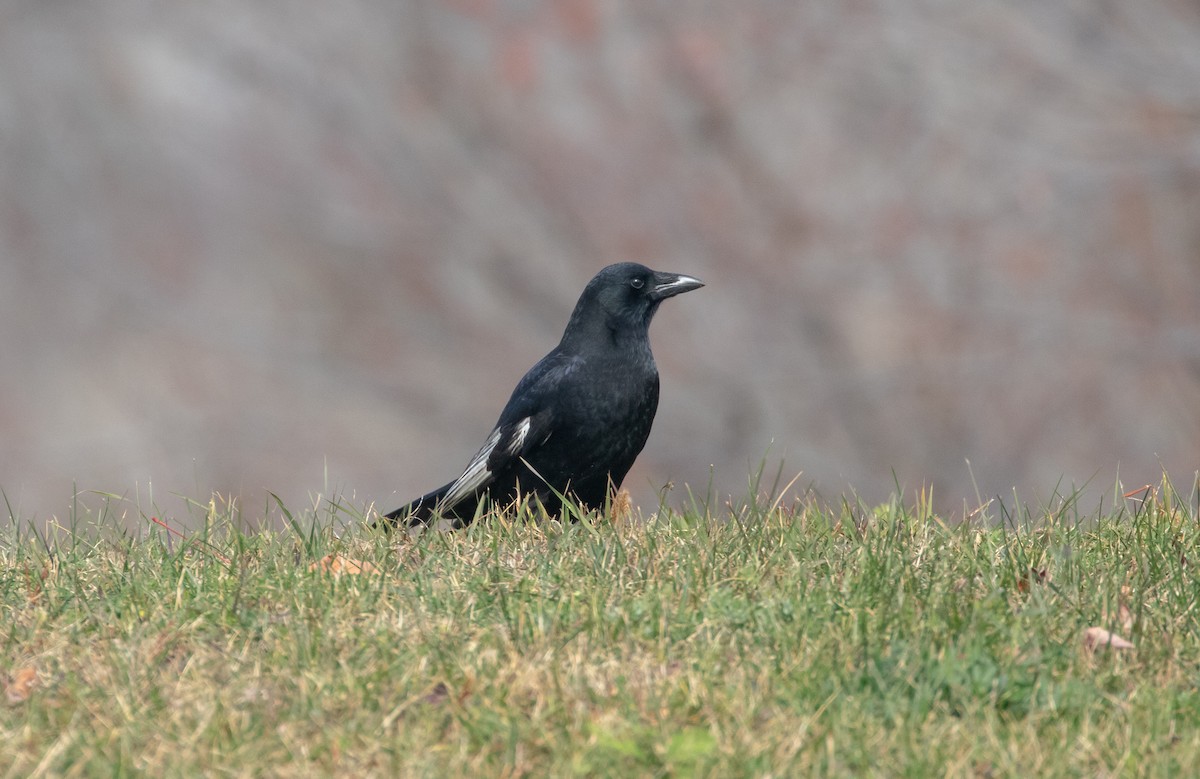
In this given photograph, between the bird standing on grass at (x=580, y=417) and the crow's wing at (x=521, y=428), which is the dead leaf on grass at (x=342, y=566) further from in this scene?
the crow's wing at (x=521, y=428)

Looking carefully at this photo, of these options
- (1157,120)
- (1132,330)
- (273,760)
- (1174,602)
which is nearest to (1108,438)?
(1132,330)

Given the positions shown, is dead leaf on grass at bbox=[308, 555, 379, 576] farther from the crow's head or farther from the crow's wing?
the crow's head

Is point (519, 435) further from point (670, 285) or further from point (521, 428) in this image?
point (670, 285)

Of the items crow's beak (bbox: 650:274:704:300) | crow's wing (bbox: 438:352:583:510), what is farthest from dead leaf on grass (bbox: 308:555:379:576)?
crow's beak (bbox: 650:274:704:300)

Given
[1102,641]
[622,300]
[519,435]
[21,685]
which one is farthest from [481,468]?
[1102,641]

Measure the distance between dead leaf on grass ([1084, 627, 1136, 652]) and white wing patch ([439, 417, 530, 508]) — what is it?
301 centimetres

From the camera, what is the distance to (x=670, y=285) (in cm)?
702

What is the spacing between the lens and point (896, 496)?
529 centimetres

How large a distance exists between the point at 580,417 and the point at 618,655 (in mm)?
2603

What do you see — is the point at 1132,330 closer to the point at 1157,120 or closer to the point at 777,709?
the point at 1157,120

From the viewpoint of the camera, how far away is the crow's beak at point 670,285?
698 centimetres

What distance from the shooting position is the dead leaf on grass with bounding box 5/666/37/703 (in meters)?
3.87

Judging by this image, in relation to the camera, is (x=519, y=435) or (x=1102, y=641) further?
(x=519, y=435)

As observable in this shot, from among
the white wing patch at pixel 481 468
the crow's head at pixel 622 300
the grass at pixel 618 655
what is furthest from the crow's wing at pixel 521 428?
the grass at pixel 618 655
